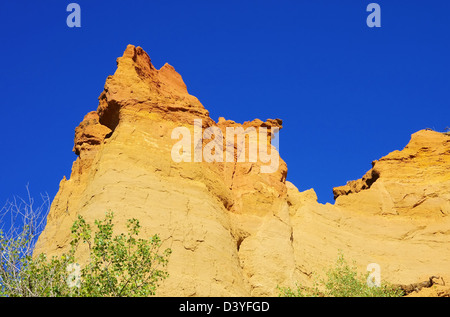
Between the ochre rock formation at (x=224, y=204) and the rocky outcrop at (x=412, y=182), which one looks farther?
the rocky outcrop at (x=412, y=182)

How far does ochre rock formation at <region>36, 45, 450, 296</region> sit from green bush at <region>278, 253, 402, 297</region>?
0.81 metres

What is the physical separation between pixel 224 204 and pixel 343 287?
9.50 metres

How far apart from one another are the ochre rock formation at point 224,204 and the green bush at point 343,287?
2.67ft

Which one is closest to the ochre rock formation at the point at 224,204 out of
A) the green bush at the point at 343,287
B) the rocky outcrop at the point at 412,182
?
the rocky outcrop at the point at 412,182

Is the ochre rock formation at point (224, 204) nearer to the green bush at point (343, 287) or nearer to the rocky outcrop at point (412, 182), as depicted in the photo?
the rocky outcrop at point (412, 182)

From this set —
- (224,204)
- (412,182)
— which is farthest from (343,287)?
(412,182)

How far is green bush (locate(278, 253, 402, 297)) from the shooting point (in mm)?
33281

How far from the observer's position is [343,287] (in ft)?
116

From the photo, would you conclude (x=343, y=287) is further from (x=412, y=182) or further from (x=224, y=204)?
(x=412, y=182)

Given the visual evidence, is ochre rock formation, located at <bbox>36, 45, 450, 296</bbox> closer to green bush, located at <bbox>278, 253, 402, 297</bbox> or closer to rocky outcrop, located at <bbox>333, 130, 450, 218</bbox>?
rocky outcrop, located at <bbox>333, 130, 450, 218</bbox>

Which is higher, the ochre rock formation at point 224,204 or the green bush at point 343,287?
the ochre rock formation at point 224,204

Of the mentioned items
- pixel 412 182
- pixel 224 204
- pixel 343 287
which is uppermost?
pixel 412 182

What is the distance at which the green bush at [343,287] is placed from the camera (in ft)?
109
